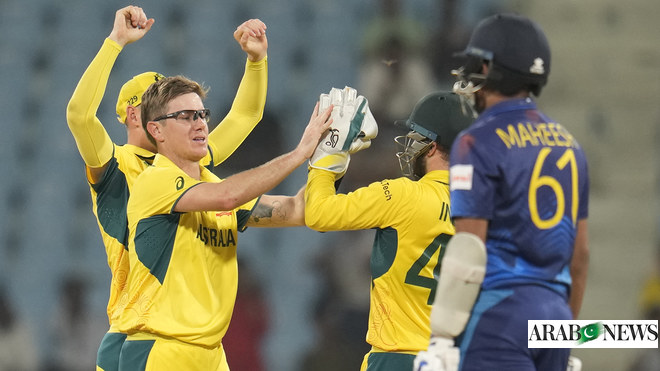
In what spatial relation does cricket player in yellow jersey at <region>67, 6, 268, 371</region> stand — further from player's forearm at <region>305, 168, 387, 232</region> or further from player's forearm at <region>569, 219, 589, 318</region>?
player's forearm at <region>569, 219, 589, 318</region>

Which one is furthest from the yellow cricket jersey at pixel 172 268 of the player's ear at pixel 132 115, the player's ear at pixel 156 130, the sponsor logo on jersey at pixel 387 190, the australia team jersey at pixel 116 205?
the player's ear at pixel 132 115

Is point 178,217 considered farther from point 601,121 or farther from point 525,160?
point 601,121

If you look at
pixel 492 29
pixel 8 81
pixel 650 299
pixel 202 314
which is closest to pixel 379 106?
pixel 650 299

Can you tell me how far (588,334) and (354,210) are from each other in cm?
94

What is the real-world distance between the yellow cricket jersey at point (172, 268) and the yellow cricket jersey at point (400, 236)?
438 mm

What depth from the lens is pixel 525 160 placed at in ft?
7.98

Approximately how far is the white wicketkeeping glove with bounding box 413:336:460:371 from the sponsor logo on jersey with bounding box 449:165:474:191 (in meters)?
0.44

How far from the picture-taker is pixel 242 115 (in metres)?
4.11

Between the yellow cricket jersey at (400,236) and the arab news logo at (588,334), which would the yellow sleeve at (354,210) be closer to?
the yellow cricket jersey at (400,236)

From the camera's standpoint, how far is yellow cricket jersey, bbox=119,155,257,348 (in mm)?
3217

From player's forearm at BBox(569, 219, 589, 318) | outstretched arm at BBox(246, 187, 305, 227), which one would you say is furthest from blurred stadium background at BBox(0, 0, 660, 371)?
player's forearm at BBox(569, 219, 589, 318)

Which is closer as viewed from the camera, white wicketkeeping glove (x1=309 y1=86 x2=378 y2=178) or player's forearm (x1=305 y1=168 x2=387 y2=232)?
player's forearm (x1=305 y1=168 x2=387 y2=232)

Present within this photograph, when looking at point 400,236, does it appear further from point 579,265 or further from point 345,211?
point 579,265

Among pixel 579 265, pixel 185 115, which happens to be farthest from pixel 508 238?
pixel 185 115
